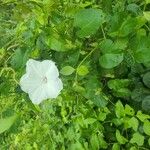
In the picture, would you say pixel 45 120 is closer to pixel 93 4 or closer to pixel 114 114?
pixel 114 114

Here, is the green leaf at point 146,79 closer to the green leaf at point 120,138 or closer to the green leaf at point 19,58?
the green leaf at point 120,138

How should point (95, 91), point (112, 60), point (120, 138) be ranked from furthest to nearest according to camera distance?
point (120, 138) < point (95, 91) < point (112, 60)

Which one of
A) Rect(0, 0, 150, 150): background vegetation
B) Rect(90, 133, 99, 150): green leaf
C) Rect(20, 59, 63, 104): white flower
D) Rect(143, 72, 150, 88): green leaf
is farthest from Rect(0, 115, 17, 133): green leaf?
Rect(143, 72, 150, 88): green leaf

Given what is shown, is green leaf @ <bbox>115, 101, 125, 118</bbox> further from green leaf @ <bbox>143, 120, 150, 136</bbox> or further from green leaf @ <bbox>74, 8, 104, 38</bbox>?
green leaf @ <bbox>74, 8, 104, 38</bbox>

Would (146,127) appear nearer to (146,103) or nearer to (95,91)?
(146,103)

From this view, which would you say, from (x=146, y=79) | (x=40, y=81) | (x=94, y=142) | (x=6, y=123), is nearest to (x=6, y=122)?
(x=6, y=123)

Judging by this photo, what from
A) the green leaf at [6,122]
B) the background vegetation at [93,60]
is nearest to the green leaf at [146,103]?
the background vegetation at [93,60]

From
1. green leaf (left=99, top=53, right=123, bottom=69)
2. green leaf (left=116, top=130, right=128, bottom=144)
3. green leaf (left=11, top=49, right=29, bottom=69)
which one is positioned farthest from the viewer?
green leaf (left=116, top=130, right=128, bottom=144)
